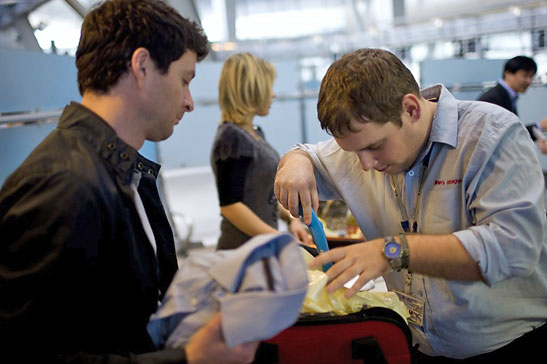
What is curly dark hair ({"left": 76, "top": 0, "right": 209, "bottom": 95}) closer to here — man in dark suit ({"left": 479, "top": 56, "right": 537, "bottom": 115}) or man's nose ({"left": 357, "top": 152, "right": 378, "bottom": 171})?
man's nose ({"left": 357, "top": 152, "right": 378, "bottom": 171})

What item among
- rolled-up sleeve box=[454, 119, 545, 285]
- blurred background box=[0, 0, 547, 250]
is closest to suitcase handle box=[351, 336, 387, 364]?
rolled-up sleeve box=[454, 119, 545, 285]

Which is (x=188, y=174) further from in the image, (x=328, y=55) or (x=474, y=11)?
(x=474, y=11)

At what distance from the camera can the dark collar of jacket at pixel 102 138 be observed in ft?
3.10

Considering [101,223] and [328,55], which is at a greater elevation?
[328,55]

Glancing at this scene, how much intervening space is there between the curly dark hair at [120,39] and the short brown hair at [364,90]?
0.40 m

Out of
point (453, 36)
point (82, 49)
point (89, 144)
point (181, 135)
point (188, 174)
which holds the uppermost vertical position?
point (453, 36)

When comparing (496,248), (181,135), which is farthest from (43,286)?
(181,135)

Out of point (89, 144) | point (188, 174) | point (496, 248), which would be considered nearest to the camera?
point (89, 144)

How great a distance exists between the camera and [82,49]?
100 centimetres

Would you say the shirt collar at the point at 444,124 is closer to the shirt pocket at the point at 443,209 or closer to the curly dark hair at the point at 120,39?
Answer: the shirt pocket at the point at 443,209

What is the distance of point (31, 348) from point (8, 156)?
117 centimetres

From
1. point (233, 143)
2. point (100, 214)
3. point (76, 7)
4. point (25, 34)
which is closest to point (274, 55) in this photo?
point (76, 7)

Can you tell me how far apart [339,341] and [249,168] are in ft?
4.49

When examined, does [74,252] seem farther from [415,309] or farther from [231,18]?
[231,18]
